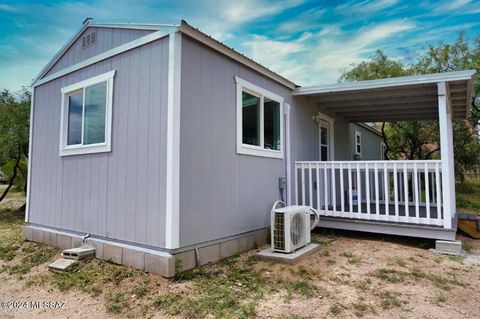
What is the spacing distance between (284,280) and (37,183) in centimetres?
515

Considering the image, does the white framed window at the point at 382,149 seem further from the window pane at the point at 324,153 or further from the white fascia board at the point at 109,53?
the white fascia board at the point at 109,53

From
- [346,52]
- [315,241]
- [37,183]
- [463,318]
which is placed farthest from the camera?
[346,52]

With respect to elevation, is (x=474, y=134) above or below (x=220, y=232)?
above

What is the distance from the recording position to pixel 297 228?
451 cm

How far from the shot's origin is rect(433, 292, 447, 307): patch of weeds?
9.99ft

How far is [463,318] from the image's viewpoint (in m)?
2.76

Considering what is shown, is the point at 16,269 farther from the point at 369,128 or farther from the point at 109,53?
the point at 369,128

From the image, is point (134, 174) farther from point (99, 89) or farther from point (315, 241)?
point (315, 241)

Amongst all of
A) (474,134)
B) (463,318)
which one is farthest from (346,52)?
(463,318)

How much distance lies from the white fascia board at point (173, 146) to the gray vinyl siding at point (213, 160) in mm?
80

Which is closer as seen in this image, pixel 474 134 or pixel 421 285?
pixel 421 285

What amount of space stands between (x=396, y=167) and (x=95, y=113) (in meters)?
4.89

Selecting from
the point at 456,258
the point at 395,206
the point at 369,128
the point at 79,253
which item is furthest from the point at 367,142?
the point at 79,253

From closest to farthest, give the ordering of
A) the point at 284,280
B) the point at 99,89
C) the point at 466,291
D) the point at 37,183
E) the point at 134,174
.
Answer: the point at 466,291 → the point at 284,280 → the point at 134,174 → the point at 99,89 → the point at 37,183
